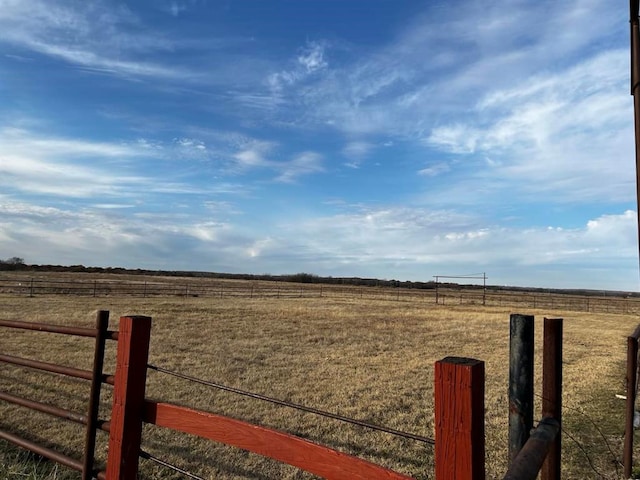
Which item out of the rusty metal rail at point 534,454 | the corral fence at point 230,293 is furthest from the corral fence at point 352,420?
the corral fence at point 230,293

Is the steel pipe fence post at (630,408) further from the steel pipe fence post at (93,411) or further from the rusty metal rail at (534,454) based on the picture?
the steel pipe fence post at (93,411)

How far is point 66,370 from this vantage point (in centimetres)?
335

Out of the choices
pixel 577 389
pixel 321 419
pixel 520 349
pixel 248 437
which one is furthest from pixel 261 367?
pixel 520 349

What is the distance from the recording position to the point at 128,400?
101 inches

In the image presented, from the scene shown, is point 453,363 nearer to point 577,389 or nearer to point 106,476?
point 106,476

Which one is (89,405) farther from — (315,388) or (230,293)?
(230,293)

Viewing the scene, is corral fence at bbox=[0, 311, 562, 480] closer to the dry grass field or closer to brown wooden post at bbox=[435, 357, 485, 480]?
brown wooden post at bbox=[435, 357, 485, 480]

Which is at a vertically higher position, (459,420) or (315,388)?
(459,420)

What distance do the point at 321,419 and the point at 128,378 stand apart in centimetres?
440

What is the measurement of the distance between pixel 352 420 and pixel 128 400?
1266 millimetres

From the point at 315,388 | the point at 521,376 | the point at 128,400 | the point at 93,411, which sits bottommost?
the point at 315,388

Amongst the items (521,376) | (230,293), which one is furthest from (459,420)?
(230,293)

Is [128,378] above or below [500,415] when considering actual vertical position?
above

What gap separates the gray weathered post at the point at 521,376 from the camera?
6.19ft
